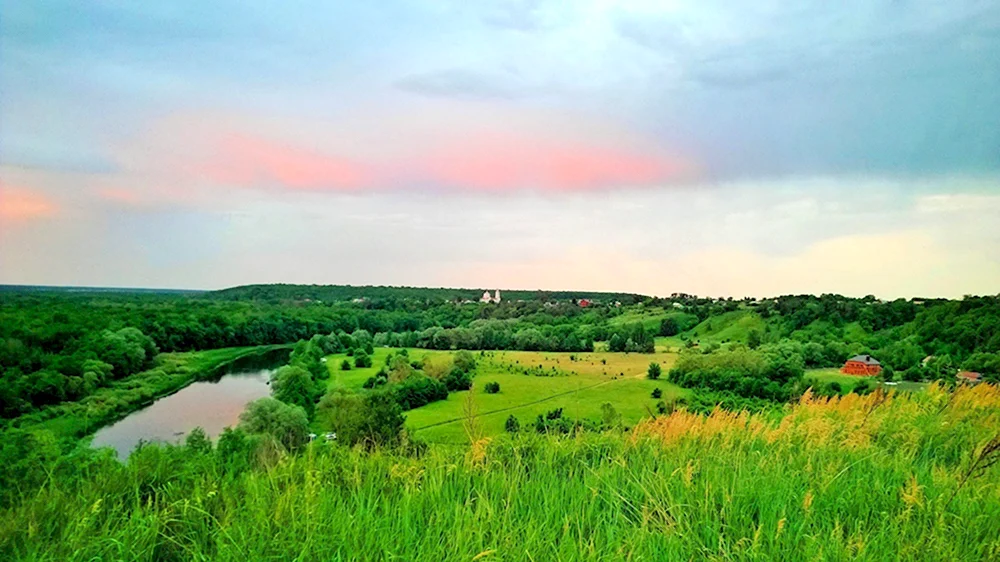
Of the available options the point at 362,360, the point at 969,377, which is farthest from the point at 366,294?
the point at 969,377

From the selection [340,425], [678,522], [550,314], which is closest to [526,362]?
[550,314]

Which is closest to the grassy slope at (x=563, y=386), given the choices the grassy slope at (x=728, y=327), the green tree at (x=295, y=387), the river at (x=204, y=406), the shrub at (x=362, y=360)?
the grassy slope at (x=728, y=327)

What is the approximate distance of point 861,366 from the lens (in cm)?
782

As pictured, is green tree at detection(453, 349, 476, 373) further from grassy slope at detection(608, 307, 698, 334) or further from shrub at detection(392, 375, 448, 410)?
grassy slope at detection(608, 307, 698, 334)

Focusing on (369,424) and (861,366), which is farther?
(861,366)

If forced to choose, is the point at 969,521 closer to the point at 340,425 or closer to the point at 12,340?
the point at 340,425

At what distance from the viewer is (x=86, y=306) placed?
8031 millimetres

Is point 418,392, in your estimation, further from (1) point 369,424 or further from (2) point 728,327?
(2) point 728,327

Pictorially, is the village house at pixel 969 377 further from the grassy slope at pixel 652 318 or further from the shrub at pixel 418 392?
the shrub at pixel 418 392

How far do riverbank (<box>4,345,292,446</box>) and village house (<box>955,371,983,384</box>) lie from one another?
30.1 feet

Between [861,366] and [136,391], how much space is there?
1009cm

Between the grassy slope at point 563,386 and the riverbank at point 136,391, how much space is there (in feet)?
11.5

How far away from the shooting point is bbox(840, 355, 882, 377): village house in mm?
7629

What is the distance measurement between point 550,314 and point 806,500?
722cm
